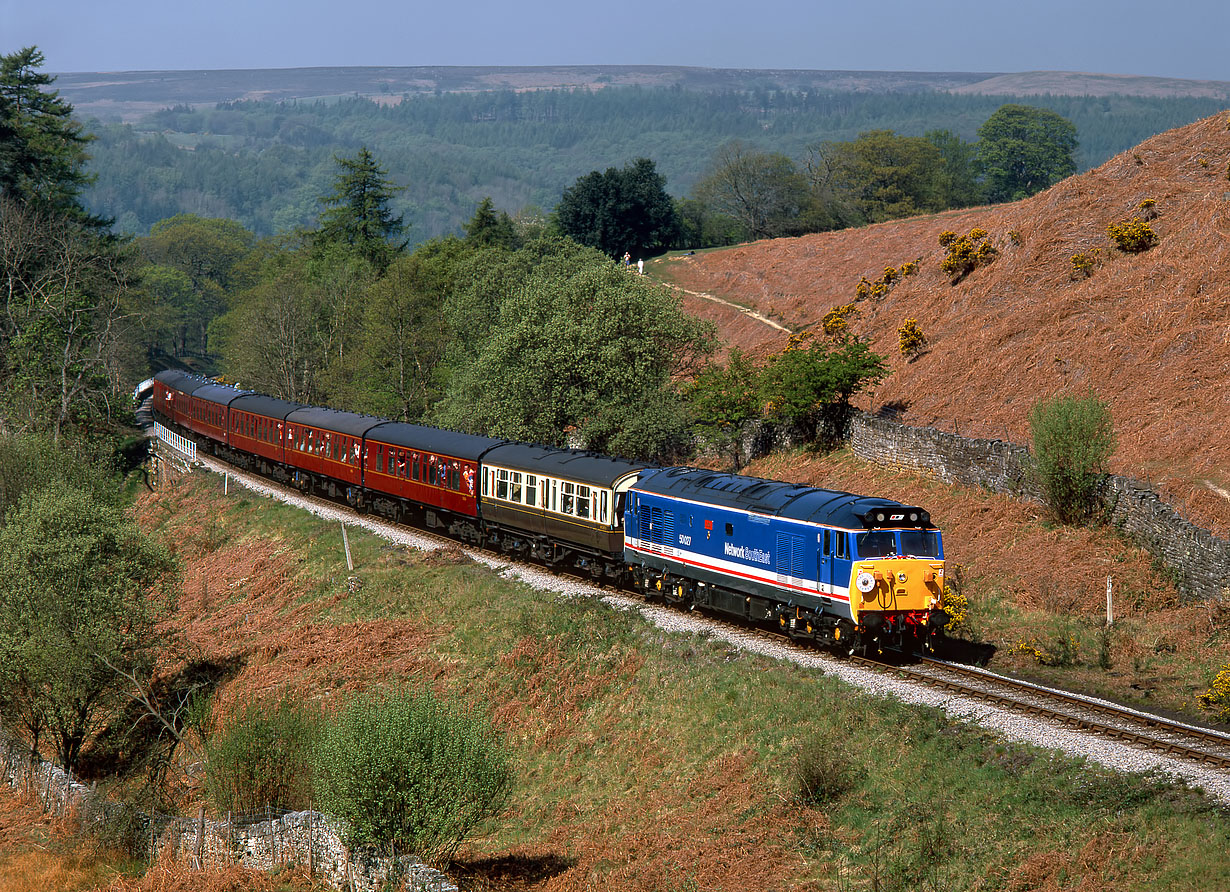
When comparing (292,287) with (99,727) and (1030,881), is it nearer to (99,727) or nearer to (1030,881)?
(99,727)

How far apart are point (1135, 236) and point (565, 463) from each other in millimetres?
29082

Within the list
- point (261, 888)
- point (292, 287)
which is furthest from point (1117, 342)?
point (292, 287)

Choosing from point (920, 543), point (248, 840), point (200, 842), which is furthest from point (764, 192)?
point (248, 840)

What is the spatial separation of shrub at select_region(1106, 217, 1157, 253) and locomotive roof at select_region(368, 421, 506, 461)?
28.9 meters

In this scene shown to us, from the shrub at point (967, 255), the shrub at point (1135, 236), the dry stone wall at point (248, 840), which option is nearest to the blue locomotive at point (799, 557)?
the dry stone wall at point (248, 840)

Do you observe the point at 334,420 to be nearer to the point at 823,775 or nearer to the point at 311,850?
the point at 311,850

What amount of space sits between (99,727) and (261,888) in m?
18.7

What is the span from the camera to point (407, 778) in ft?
65.8

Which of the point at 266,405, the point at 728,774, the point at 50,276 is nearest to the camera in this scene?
the point at 728,774

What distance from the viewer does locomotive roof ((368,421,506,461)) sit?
40.8 m

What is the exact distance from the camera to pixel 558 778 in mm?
25875

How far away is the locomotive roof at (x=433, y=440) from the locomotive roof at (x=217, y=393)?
66.0 feet

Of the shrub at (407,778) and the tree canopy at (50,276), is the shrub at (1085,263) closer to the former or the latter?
the shrub at (407,778)

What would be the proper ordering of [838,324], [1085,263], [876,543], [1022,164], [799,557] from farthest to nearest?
[1022,164], [838,324], [1085,263], [799,557], [876,543]
